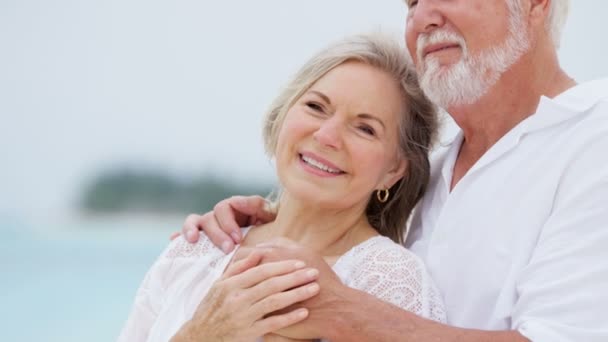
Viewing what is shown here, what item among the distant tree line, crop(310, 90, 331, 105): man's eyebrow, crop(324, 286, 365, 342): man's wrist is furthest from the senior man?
the distant tree line

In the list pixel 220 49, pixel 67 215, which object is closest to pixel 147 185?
pixel 67 215

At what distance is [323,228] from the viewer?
226 centimetres

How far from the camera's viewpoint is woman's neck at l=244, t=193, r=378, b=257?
2.25m

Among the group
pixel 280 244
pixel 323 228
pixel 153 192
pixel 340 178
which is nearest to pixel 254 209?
pixel 323 228

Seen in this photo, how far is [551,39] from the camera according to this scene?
2.24 metres

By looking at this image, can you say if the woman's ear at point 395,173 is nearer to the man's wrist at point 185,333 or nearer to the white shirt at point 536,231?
the white shirt at point 536,231

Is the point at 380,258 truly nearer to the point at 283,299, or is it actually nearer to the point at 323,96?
the point at 283,299

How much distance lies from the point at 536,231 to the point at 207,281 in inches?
34.2

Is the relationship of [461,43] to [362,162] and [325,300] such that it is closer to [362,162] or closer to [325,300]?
[362,162]

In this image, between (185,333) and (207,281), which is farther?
(207,281)

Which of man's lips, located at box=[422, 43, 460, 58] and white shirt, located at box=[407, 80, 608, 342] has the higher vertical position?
man's lips, located at box=[422, 43, 460, 58]

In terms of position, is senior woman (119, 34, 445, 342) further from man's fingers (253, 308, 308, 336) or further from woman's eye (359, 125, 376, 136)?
man's fingers (253, 308, 308, 336)

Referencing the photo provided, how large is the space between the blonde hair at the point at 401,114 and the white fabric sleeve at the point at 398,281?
1.18 ft

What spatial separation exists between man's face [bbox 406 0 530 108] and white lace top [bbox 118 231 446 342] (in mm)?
448
